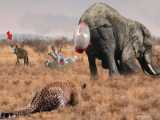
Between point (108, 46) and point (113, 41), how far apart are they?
0.37 meters

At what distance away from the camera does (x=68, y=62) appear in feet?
134

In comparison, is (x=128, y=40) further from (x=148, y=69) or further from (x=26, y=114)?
(x=26, y=114)

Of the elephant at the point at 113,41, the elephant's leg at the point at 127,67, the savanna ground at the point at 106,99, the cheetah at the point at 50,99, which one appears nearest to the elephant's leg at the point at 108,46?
the elephant at the point at 113,41

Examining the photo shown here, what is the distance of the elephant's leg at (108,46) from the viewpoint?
2289 centimetres

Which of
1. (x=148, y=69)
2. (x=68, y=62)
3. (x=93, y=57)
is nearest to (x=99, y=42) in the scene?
(x=93, y=57)

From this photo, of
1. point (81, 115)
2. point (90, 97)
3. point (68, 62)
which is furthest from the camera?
point (68, 62)

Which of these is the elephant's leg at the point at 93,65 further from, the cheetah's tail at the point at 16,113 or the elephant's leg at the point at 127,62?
the cheetah's tail at the point at 16,113

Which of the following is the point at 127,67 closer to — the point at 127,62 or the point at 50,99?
the point at 127,62

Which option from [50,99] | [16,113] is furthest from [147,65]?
[16,113]

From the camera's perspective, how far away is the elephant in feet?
74.7

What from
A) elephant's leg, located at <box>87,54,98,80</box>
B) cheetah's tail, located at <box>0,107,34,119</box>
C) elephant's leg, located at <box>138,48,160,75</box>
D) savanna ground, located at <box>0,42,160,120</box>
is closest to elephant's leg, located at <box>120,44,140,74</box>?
savanna ground, located at <box>0,42,160,120</box>

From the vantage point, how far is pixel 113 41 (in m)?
23.2

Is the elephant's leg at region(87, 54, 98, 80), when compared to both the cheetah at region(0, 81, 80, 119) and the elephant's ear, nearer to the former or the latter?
the elephant's ear

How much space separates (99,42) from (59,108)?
9082 millimetres
